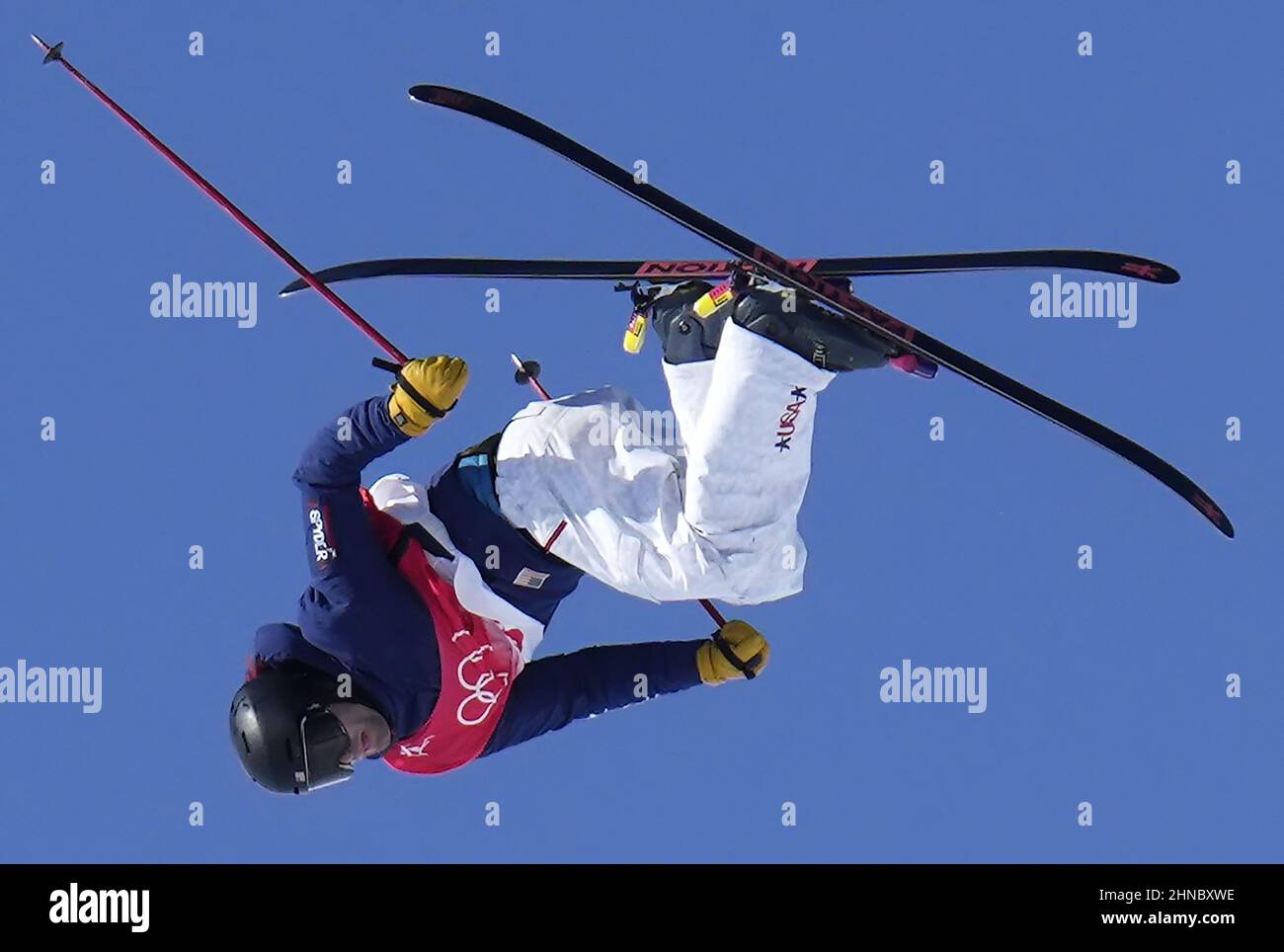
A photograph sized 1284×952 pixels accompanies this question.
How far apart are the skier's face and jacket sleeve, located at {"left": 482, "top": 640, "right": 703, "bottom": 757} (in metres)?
0.60

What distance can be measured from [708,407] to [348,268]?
158 cm

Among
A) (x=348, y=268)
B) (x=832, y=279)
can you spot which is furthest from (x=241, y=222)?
(x=832, y=279)

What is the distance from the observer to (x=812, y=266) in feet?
18.8

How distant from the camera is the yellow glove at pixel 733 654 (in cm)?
661

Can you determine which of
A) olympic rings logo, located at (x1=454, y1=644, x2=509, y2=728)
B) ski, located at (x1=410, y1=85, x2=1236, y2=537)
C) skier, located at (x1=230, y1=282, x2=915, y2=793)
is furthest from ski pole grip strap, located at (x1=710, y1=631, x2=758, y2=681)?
ski, located at (x1=410, y1=85, x2=1236, y2=537)

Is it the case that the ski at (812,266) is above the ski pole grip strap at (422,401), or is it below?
above

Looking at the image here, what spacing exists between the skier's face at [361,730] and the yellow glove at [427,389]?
39.6 inches

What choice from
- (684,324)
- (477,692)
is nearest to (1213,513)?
(684,324)

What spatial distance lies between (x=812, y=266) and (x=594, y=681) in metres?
1.79

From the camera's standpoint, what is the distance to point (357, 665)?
6137 millimetres

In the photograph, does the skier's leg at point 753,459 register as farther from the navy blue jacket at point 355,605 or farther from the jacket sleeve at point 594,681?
the navy blue jacket at point 355,605

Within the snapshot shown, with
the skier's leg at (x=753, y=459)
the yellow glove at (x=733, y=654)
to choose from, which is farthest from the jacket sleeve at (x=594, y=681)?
the skier's leg at (x=753, y=459)

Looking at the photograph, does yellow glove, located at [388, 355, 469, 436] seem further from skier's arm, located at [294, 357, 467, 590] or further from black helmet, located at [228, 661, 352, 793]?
black helmet, located at [228, 661, 352, 793]

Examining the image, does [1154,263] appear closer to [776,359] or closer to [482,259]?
[776,359]
